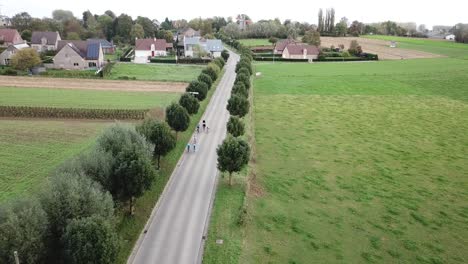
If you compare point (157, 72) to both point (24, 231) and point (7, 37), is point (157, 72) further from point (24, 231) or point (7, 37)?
point (24, 231)

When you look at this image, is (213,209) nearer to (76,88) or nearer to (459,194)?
(459,194)

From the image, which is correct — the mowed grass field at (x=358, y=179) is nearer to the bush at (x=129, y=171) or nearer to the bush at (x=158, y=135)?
the bush at (x=129, y=171)

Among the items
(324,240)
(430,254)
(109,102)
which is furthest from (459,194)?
(109,102)

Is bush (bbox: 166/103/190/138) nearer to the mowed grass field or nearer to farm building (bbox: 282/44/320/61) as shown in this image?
the mowed grass field

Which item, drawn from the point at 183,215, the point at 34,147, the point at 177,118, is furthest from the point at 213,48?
the point at 183,215

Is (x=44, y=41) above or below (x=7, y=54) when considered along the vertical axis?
above

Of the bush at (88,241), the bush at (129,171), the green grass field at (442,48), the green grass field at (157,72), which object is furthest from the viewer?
the green grass field at (442,48)

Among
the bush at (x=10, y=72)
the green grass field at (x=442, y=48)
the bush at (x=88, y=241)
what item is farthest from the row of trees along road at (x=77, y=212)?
the green grass field at (x=442, y=48)
